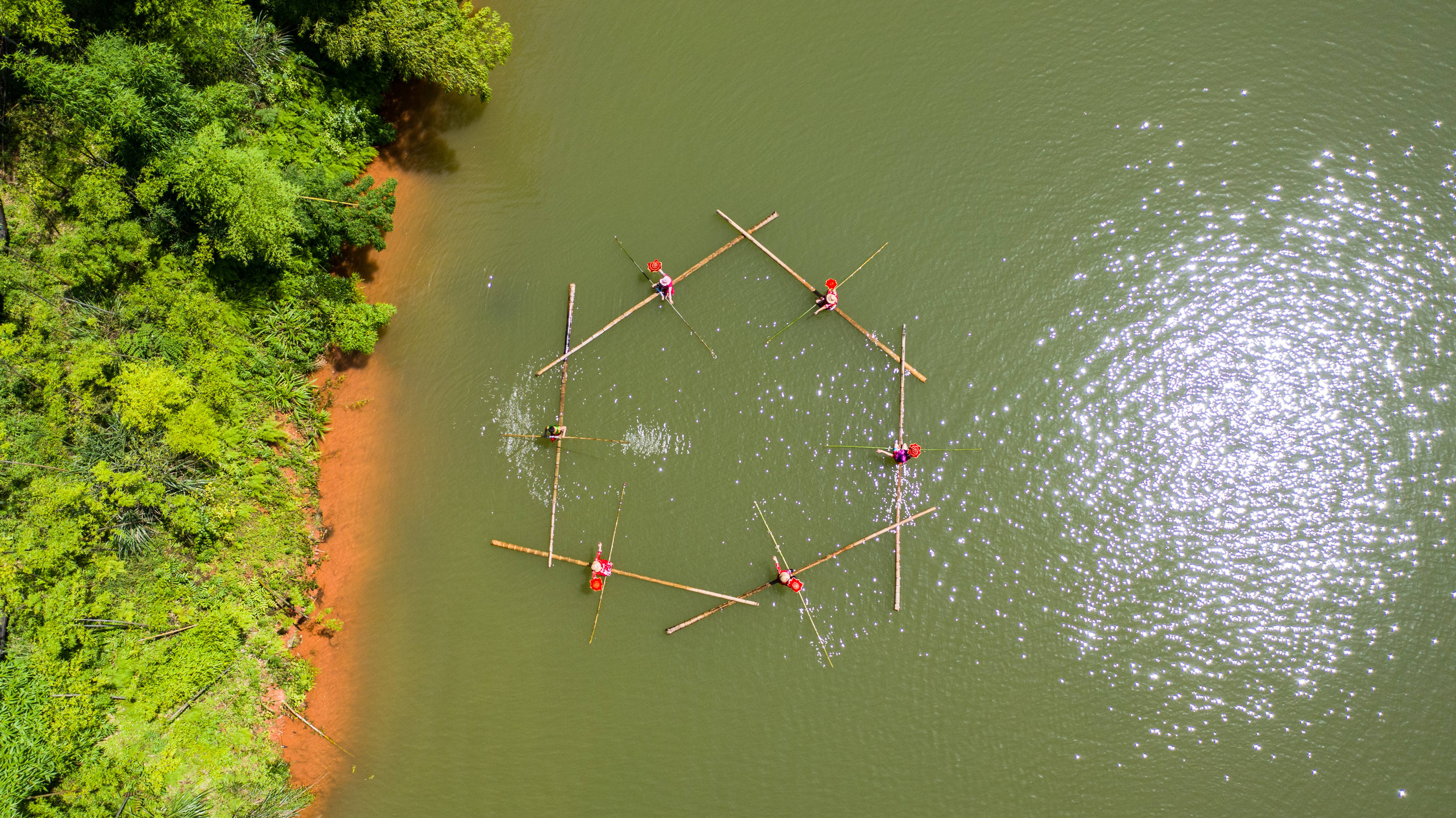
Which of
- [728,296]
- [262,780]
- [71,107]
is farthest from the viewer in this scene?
[728,296]

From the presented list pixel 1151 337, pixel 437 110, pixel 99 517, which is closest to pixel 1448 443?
pixel 1151 337

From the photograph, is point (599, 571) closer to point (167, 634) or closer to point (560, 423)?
point (560, 423)

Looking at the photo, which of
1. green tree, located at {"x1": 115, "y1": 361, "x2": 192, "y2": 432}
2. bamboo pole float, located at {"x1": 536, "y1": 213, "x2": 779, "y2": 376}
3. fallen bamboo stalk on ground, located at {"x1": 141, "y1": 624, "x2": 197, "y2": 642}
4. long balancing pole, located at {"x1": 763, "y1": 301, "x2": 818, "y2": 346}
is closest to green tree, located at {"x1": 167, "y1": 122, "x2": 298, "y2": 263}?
green tree, located at {"x1": 115, "y1": 361, "x2": 192, "y2": 432}

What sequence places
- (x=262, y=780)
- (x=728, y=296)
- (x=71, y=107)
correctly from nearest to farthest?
(x=71, y=107), (x=262, y=780), (x=728, y=296)

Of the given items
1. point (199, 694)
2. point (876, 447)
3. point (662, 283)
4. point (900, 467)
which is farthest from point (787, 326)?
point (199, 694)

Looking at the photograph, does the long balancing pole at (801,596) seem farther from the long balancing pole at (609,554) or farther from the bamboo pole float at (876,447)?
the long balancing pole at (609,554)

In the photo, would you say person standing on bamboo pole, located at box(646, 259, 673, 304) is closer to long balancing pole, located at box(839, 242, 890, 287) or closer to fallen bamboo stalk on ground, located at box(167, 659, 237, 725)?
long balancing pole, located at box(839, 242, 890, 287)

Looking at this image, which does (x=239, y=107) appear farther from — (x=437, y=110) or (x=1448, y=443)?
(x=1448, y=443)
